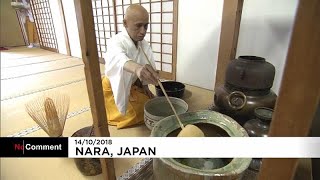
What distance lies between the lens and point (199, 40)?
2.34 meters

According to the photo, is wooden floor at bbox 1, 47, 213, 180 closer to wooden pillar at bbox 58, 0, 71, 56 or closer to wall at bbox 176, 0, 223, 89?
wall at bbox 176, 0, 223, 89

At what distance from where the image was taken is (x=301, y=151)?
43cm

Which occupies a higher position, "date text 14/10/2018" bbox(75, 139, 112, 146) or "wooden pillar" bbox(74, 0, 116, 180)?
"wooden pillar" bbox(74, 0, 116, 180)

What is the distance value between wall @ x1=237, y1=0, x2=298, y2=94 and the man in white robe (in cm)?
108

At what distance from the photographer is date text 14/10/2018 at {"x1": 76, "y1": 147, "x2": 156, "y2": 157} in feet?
2.14

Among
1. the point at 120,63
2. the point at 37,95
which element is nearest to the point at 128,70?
the point at 120,63

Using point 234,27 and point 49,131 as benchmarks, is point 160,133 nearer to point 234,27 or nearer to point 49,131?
point 49,131

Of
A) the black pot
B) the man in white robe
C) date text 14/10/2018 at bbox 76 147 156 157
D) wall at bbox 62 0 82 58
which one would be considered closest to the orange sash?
the man in white robe

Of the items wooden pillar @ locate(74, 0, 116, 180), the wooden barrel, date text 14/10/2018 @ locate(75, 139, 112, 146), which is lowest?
the wooden barrel

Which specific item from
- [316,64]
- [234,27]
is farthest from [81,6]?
[234,27]

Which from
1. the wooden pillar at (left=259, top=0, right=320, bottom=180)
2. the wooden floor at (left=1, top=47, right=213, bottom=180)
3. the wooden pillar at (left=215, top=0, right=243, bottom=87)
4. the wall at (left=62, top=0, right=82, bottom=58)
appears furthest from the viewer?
the wall at (left=62, top=0, right=82, bottom=58)

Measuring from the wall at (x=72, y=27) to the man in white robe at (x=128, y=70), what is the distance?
111 inches

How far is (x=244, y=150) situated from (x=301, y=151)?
28 cm

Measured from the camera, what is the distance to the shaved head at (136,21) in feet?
4.43
